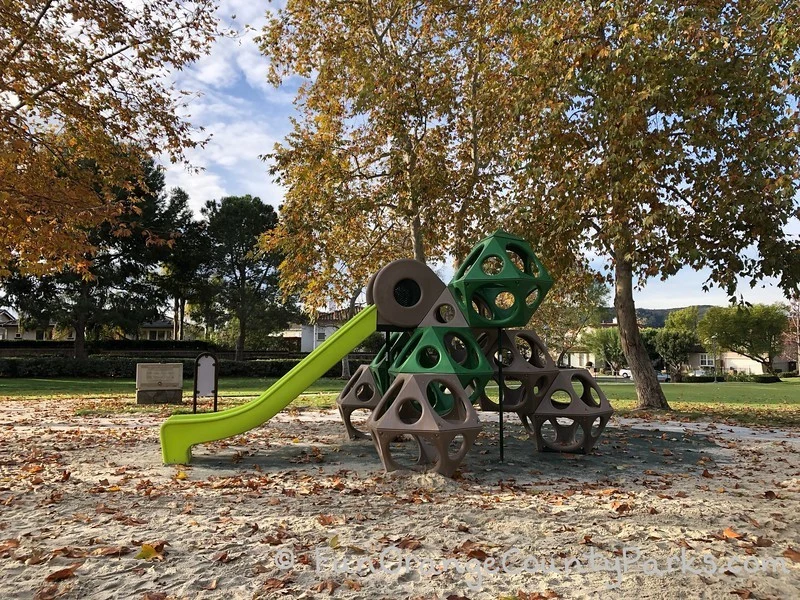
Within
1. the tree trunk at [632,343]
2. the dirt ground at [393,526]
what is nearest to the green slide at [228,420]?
the dirt ground at [393,526]

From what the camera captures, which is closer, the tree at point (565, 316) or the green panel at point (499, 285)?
the green panel at point (499, 285)

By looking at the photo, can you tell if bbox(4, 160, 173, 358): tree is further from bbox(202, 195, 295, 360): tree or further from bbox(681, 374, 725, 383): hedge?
bbox(681, 374, 725, 383): hedge

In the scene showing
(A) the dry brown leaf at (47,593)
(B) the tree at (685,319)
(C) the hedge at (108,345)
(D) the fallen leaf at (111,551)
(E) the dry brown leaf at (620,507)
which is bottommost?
(A) the dry brown leaf at (47,593)

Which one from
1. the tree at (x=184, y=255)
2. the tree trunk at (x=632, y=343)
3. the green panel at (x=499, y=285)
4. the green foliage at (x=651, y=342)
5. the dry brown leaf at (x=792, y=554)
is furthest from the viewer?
the green foliage at (x=651, y=342)

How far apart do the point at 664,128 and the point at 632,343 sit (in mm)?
6016

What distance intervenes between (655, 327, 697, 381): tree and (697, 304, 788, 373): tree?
2.13m

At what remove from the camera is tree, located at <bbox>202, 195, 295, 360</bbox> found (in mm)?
46188

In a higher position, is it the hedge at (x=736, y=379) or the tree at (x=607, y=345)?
the tree at (x=607, y=345)

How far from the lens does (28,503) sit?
5820 millimetres

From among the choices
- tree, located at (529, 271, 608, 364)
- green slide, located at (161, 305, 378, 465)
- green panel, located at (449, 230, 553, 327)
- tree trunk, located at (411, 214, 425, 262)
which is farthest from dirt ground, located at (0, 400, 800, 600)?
tree, located at (529, 271, 608, 364)

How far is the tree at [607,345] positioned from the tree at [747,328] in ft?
35.9

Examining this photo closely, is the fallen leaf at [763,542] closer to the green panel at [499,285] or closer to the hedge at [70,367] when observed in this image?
the green panel at [499,285]

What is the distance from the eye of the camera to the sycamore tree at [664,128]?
11.6m

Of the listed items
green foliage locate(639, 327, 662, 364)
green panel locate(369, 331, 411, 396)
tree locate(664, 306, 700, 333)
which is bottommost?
green panel locate(369, 331, 411, 396)
